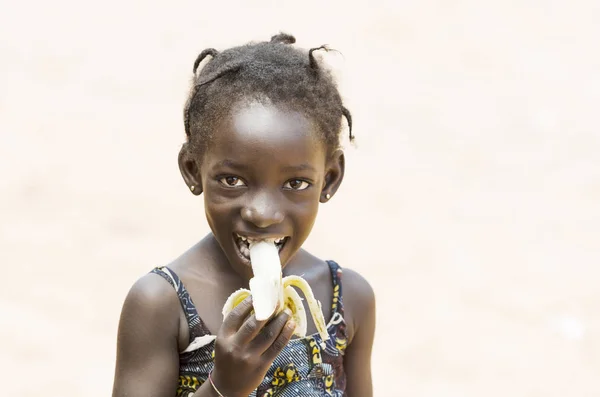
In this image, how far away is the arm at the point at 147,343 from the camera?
2492 mm

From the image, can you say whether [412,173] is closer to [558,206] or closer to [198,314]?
[558,206]

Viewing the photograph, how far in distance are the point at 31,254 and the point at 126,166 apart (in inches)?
56.8

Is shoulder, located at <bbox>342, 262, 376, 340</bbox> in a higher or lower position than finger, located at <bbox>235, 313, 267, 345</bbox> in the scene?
higher

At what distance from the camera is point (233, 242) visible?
246 cm

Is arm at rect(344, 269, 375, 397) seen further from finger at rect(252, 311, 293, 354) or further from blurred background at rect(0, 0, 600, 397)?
blurred background at rect(0, 0, 600, 397)

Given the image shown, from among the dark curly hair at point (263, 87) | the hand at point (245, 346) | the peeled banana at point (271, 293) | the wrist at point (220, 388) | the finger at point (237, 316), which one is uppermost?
the dark curly hair at point (263, 87)

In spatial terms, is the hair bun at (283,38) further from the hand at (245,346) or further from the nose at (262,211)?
the hand at (245,346)

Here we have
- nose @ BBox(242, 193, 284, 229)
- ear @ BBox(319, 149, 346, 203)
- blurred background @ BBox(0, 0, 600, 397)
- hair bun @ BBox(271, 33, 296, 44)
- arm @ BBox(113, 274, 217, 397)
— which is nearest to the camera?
nose @ BBox(242, 193, 284, 229)

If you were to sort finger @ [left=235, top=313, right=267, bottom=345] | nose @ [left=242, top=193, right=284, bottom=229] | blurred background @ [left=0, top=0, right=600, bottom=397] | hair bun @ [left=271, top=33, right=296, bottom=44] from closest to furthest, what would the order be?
finger @ [left=235, top=313, right=267, bottom=345] < nose @ [left=242, top=193, right=284, bottom=229] < hair bun @ [left=271, top=33, right=296, bottom=44] < blurred background @ [left=0, top=0, right=600, bottom=397]

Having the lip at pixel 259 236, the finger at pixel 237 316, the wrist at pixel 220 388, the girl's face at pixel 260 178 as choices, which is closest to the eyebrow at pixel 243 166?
the girl's face at pixel 260 178

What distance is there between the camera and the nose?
2387 mm

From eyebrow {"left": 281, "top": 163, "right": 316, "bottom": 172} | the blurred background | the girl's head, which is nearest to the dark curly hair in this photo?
the girl's head

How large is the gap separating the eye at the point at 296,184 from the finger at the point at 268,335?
316 millimetres

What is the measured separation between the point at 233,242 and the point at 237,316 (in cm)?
22
